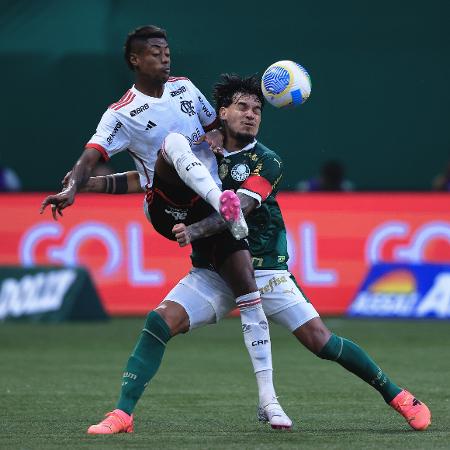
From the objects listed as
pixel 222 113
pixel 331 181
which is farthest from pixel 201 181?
pixel 331 181

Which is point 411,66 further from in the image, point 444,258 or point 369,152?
point 444,258

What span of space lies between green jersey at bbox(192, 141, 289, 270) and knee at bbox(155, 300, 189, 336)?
0.35 m

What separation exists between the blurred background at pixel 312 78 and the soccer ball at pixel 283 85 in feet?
27.9

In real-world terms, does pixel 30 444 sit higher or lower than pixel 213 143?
lower

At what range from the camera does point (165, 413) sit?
8.52 m

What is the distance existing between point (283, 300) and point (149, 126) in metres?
1.27

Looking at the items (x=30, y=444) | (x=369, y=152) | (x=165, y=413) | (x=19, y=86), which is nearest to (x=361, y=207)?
(x=369, y=152)

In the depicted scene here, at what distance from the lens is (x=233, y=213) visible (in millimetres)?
7219

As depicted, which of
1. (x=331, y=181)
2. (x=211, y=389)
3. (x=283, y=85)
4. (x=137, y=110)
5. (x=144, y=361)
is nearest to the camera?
(x=144, y=361)

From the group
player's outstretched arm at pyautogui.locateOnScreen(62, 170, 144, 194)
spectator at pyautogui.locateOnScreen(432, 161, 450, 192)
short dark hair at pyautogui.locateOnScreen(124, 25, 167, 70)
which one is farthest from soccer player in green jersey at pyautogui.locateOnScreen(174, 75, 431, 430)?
spectator at pyautogui.locateOnScreen(432, 161, 450, 192)

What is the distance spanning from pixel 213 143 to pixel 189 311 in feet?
3.18

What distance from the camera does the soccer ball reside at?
25.6 feet

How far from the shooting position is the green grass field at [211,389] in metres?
7.29

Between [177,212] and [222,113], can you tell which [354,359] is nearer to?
[177,212]
